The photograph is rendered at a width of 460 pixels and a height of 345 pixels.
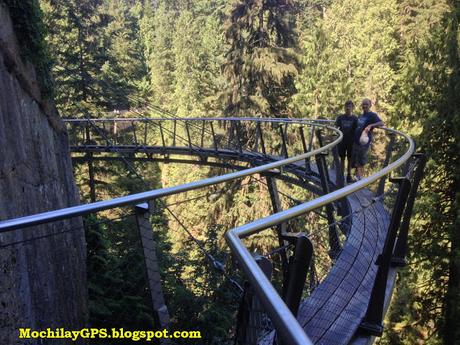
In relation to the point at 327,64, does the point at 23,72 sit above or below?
below

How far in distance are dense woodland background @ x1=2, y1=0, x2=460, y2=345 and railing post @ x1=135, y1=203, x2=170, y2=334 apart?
3.42 metres

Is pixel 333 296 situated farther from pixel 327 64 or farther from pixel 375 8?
pixel 375 8

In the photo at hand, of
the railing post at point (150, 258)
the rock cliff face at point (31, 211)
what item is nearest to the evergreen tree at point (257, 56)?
the rock cliff face at point (31, 211)

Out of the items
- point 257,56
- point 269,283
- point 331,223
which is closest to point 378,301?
point 331,223

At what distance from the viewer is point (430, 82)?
11.2 meters

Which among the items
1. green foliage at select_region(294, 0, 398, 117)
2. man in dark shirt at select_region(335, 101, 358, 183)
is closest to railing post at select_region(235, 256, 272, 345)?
man in dark shirt at select_region(335, 101, 358, 183)

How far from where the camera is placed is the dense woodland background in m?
8.03

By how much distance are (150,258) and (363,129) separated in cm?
556

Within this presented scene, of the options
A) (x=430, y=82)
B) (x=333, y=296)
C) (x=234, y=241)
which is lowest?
(x=333, y=296)

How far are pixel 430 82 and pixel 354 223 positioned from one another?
822cm

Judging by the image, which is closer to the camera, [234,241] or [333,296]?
[234,241]

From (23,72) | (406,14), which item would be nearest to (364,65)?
→ (406,14)

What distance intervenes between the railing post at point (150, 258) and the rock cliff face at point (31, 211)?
2135mm

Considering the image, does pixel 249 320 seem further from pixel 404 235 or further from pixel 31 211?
pixel 31 211
